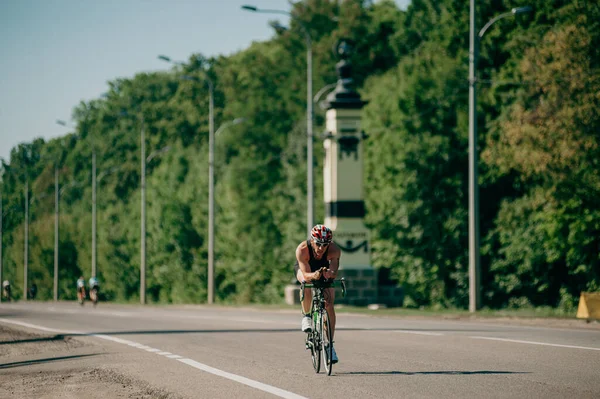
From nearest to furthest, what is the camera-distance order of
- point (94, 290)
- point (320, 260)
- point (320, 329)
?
1. point (320, 329)
2. point (320, 260)
3. point (94, 290)

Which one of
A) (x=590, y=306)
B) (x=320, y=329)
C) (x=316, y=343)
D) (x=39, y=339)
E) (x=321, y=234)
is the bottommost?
(x=39, y=339)

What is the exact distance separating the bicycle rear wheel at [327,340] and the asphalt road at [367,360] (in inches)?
7.4

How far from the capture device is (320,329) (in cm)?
1304

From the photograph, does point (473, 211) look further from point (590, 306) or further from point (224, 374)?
point (224, 374)

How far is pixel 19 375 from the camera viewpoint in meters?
14.7

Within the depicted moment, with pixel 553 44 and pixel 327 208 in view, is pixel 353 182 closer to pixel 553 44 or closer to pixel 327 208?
pixel 327 208

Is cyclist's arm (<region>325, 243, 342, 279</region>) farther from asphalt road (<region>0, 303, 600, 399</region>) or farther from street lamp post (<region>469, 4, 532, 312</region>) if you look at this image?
street lamp post (<region>469, 4, 532, 312</region>)

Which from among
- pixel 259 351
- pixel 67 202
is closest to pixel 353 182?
pixel 259 351

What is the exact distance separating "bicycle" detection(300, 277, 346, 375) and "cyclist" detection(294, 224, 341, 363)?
6cm

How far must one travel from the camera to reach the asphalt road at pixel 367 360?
448 inches

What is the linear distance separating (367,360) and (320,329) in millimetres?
1888

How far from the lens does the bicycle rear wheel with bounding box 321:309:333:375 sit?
1277cm

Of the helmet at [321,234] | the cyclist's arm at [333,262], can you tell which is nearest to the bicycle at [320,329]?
the cyclist's arm at [333,262]

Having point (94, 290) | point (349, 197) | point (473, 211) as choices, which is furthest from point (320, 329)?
point (94, 290)
